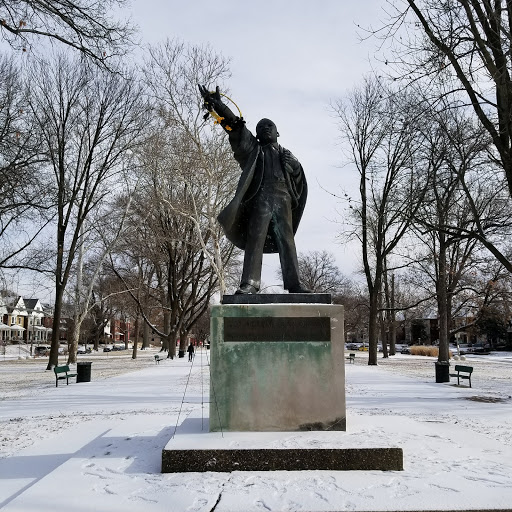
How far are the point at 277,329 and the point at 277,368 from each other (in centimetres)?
44

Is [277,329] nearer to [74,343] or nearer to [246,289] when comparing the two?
[246,289]

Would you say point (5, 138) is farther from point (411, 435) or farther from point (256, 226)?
point (411, 435)

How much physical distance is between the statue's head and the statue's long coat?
5.0 inches

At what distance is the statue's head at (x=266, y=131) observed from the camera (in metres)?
7.09

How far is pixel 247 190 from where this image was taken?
686cm

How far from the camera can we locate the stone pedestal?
5.80 metres

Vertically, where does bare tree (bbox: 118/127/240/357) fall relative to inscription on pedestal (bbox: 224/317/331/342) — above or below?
above

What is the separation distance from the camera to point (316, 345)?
19.5ft

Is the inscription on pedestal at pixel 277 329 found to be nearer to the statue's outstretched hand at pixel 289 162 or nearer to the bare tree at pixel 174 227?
the statue's outstretched hand at pixel 289 162

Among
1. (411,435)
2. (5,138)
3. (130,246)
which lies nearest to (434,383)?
(411,435)

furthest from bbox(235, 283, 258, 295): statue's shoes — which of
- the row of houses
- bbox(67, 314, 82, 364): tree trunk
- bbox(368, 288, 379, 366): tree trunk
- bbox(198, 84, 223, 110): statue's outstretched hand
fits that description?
the row of houses

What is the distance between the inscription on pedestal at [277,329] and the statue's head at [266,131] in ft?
8.47

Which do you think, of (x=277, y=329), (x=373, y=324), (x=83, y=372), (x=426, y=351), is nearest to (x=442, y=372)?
(x=373, y=324)

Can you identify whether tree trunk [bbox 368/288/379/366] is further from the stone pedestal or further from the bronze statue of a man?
the stone pedestal
